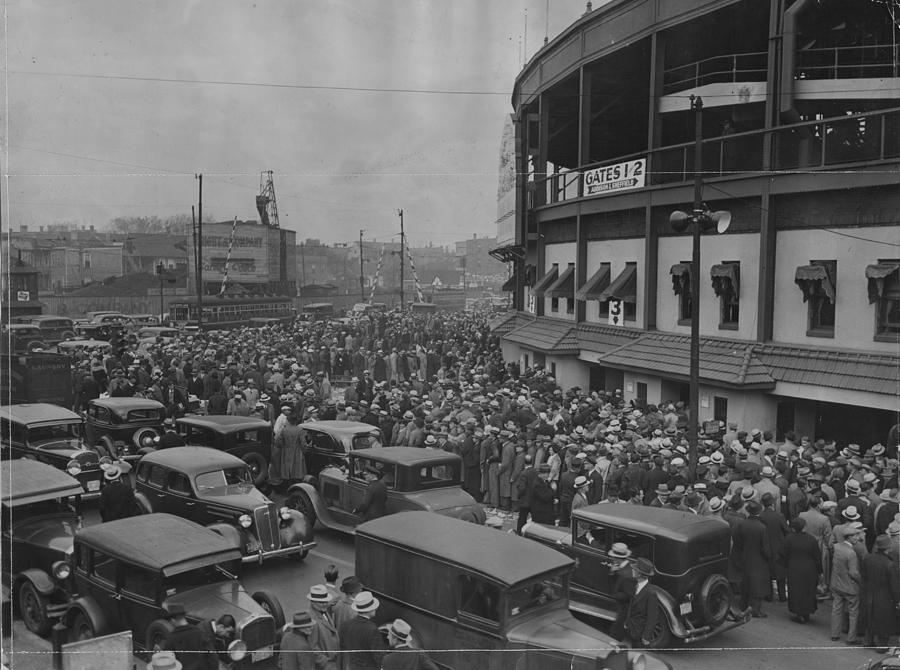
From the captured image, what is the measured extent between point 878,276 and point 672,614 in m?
10.8

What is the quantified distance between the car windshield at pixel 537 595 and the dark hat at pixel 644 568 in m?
0.97

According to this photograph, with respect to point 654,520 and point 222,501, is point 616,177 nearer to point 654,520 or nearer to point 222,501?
point 654,520

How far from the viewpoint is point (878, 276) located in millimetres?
16438

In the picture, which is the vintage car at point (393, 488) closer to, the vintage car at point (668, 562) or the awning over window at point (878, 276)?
the vintage car at point (668, 562)

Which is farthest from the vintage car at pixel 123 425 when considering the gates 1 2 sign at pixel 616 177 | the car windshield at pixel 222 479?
the gates 1 2 sign at pixel 616 177

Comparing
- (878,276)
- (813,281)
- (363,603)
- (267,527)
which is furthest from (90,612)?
(813,281)

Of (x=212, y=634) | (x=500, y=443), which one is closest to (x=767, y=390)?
(x=500, y=443)

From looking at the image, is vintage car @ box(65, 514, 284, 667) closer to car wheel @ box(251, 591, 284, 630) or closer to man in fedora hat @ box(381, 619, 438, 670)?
car wheel @ box(251, 591, 284, 630)

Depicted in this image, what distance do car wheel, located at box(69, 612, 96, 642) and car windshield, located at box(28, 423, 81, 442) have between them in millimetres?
7060

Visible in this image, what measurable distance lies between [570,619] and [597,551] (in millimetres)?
2056

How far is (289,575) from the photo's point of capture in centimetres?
1195

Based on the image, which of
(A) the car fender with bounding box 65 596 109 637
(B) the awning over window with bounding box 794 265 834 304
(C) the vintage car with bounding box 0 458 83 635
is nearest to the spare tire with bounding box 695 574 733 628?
(A) the car fender with bounding box 65 596 109 637

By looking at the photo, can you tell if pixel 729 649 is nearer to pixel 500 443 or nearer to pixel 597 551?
pixel 597 551

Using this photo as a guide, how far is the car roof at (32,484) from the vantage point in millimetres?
10484
